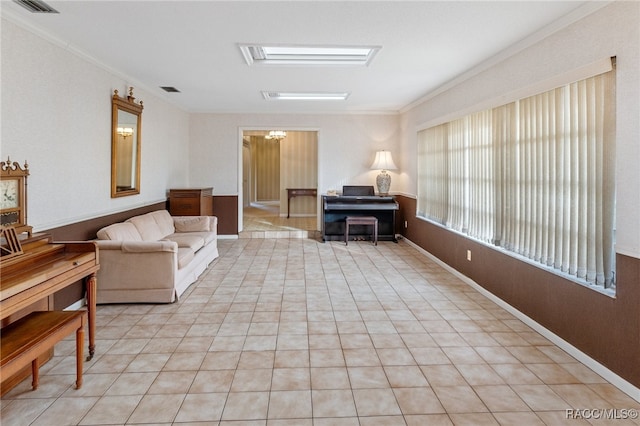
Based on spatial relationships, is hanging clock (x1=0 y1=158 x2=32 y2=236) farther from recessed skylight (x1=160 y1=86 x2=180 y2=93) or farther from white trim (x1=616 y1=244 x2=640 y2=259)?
white trim (x1=616 y1=244 x2=640 y2=259)

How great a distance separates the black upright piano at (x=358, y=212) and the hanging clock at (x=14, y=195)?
4683mm

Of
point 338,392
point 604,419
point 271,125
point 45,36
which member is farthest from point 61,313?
point 271,125

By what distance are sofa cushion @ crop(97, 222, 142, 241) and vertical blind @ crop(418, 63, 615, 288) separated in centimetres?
395

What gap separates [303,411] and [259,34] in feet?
9.86

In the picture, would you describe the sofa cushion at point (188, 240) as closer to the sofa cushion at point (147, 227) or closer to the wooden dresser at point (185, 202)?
the sofa cushion at point (147, 227)

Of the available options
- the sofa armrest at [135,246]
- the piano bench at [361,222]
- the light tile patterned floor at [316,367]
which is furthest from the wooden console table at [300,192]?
the sofa armrest at [135,246]

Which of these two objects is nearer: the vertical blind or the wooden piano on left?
the wooden piano on left

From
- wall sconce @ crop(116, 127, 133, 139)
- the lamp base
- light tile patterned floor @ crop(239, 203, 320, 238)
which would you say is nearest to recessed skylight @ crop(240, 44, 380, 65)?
wall sconce @ crop(116, 127, 133, 139)

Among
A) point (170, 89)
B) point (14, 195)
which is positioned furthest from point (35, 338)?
point (170, 89)

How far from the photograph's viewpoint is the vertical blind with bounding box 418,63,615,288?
2.50 metres

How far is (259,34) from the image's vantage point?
3297 millimetres

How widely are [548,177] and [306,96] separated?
4107 millimetres

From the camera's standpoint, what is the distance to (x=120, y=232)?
3.97m

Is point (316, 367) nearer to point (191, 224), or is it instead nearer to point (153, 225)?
point (153, 225)
